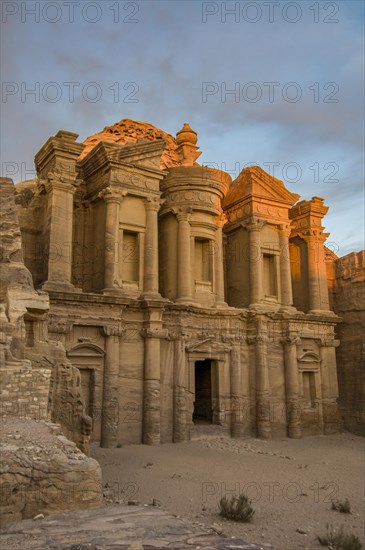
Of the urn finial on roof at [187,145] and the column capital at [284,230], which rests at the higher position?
the urn finial on roof at [187,145]

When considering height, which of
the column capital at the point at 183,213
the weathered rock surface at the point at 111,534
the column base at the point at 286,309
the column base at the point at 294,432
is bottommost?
the column base at the point at 294,432

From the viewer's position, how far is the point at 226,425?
1914cm

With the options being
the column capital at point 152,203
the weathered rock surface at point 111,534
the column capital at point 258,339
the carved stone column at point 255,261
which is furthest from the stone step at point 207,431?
the weathered rock surface at point 111,534

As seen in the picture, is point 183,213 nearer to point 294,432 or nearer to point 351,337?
point 294,432

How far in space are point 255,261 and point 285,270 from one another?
1792 mm

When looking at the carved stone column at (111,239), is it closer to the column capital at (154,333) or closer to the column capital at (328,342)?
the column capital at (154,333)

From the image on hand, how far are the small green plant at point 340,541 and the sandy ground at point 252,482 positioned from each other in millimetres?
158

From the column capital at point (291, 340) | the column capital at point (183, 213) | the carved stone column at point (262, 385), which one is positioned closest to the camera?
the carved stone column at point (262, 385)

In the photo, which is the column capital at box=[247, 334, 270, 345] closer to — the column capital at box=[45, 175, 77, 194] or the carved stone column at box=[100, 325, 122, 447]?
the carved stone column at box=[100, 325, 122, 447]

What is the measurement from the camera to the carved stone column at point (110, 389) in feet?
51.8

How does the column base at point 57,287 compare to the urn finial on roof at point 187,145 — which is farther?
the urn finial on roof at point 187,145

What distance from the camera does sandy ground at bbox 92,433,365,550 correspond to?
355 inches

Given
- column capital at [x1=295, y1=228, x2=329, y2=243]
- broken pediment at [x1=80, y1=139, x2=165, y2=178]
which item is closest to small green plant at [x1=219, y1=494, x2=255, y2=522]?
broken pediment at [x1=80, y1=139, x2=165, y2=178]

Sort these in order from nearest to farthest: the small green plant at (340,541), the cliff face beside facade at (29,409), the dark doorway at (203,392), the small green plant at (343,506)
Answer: the cliff face beside facade at (29,409), the small green plant at (340,541), the small green plant at (343,506), the dark doorway at (203,392)
